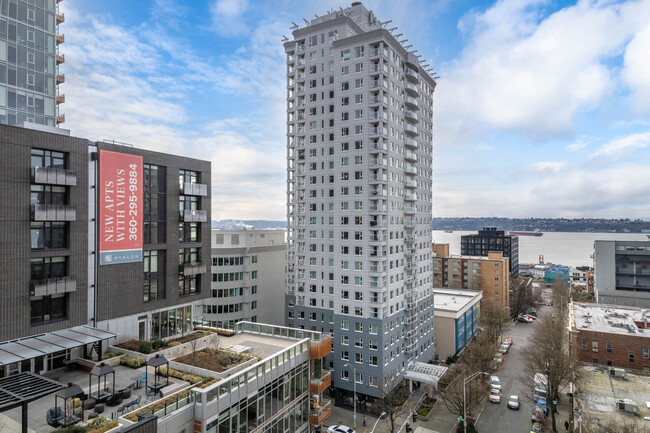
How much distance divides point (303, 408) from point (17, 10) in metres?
62.7

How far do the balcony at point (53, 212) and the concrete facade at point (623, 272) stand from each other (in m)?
102

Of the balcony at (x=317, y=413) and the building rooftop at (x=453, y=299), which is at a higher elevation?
the building rooftop at (x=453, y=299)

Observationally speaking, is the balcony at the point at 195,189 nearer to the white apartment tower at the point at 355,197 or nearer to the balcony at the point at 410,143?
the white apartment tower at the point at 355,197

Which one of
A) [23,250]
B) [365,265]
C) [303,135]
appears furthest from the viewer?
[303,135]

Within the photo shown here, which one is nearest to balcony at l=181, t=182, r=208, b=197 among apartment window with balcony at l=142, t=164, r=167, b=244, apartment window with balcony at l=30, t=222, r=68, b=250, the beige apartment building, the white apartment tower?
apartment window with balcony at l=142, t=164, r=167, b=244

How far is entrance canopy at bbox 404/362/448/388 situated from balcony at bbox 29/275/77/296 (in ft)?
136

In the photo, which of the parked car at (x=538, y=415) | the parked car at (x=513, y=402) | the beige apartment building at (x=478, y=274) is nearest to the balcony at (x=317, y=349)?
the parked car at (x=538, y=415)

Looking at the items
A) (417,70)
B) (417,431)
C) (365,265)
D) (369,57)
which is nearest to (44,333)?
(365,265)

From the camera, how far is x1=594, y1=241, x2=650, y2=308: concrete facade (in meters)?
81.6

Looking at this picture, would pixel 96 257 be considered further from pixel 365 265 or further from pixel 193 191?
pixel 365 265

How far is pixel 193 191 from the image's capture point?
3828cm

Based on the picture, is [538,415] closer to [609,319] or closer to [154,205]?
[609,319]

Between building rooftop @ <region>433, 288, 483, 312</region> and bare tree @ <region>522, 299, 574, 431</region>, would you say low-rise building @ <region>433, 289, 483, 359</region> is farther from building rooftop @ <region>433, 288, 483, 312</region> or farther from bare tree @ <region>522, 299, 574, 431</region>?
bare tree @ <region>522, 299, 574, 431</region>

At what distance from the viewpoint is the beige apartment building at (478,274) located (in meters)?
97.2
